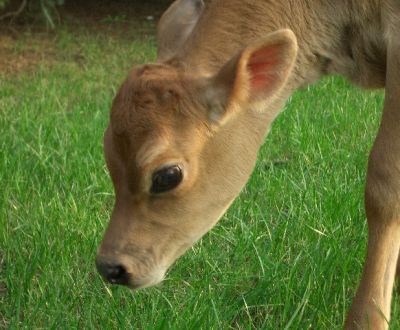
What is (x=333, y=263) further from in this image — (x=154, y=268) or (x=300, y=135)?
(x=300, y=135)

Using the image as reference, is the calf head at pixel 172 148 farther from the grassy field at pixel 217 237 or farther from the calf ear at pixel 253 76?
the grassy field at pixel 217 237

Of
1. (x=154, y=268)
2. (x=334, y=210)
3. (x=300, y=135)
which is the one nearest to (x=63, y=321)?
(x=154, y=268)

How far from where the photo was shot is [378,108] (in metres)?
6.08

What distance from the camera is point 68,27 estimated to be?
11.0 meters

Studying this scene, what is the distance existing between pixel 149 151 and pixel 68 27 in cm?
845

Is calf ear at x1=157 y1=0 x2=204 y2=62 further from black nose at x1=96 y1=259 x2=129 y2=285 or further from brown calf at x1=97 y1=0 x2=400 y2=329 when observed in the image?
black nose at x1=96 y1=259 x2=129 y2=285

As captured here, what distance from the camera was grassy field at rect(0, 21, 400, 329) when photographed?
3306mm

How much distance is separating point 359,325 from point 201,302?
574mm

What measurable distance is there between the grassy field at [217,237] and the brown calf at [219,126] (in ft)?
0.84

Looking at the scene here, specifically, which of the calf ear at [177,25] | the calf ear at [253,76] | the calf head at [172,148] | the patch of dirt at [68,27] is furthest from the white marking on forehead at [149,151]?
the patch of dirt at [68,27]

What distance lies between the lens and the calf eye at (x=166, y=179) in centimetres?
290

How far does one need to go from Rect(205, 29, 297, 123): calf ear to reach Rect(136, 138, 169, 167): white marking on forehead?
0.78 feet

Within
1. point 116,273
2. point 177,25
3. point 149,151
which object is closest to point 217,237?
point 177,25

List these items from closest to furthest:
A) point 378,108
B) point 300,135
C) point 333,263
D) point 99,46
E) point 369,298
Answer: point 369,298 < point 333,263 < point 300,135 < point 378,108 < point 99,46
